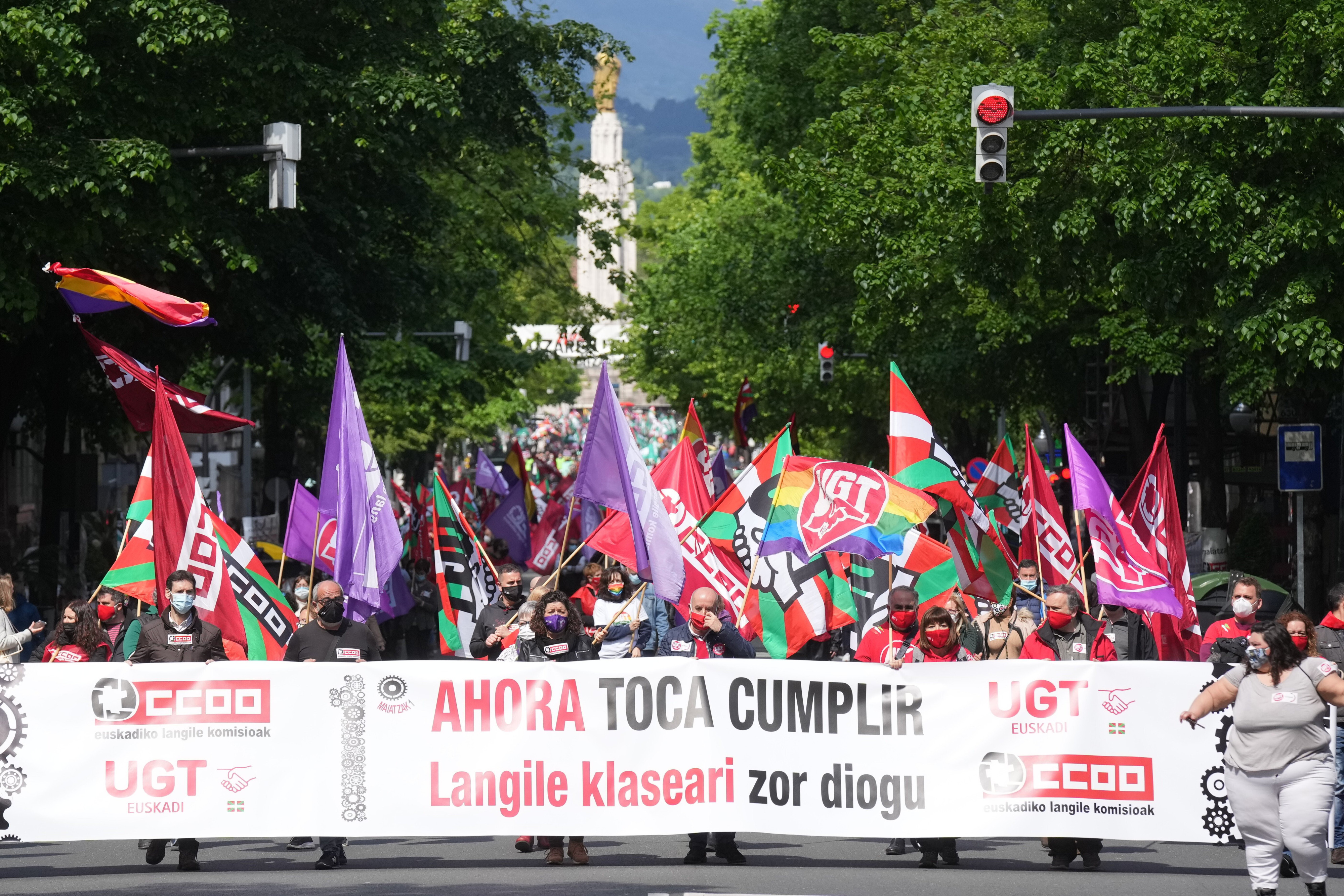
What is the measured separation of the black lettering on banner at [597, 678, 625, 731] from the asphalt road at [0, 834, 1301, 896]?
2.59 feet

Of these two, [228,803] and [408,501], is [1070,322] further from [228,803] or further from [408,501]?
[228,803]

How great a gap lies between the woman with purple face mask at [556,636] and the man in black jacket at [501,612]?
1.27 metres

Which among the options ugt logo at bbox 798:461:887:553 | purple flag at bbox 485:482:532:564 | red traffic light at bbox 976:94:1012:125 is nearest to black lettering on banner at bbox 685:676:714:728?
ugt logo at bbox 798:461:887:553

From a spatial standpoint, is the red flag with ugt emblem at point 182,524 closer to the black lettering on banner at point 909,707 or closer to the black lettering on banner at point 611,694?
the black lettering on banner at point 611,694

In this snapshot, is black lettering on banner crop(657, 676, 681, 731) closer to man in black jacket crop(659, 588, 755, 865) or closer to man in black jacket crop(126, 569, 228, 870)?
man in black jacket crop(659, 588, 755, 865)

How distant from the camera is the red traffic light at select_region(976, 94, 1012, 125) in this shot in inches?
589

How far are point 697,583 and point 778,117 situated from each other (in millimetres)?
25000

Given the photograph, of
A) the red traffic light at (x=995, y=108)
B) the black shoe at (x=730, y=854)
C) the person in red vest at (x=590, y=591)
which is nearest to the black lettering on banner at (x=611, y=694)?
the black shoe at (x=730, y=854)

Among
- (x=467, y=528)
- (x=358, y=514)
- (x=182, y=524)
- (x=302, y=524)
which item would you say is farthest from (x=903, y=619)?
(x=302, y=524)

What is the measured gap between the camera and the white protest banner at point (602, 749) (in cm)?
1126

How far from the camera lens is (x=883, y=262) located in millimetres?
25438

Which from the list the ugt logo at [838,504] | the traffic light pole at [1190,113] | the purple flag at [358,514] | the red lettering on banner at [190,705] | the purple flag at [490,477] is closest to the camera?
the red lettering on banner at [190,705]

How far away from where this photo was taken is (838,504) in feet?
43.3

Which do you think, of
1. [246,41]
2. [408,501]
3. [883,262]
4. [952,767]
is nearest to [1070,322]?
[883,262]
